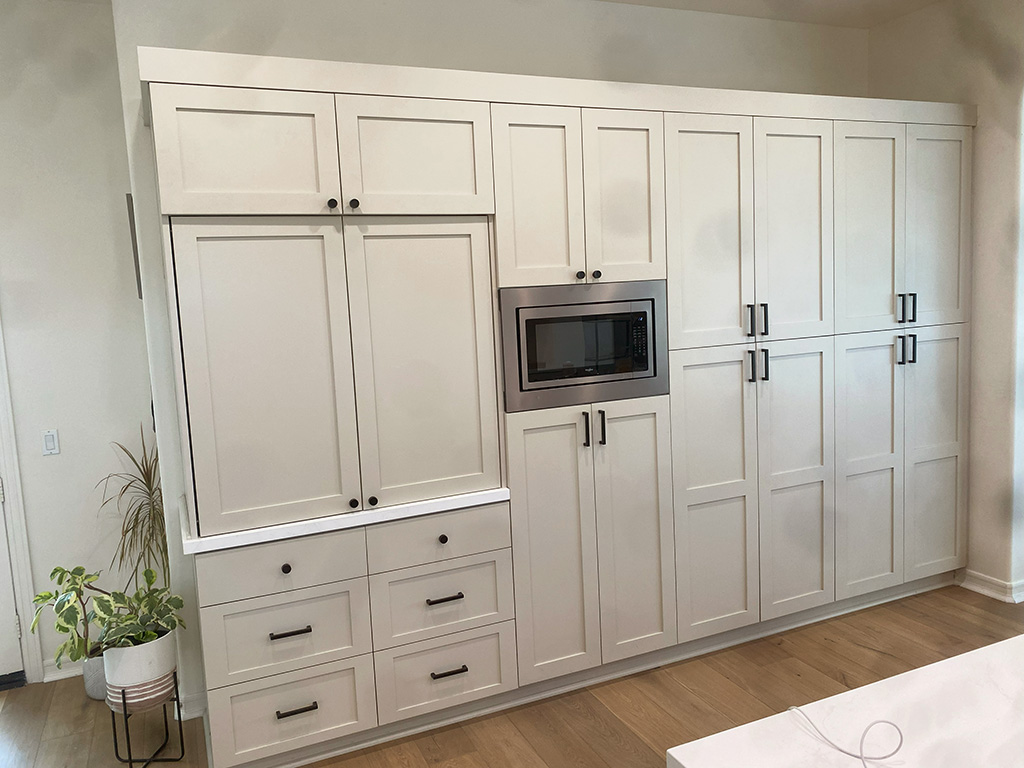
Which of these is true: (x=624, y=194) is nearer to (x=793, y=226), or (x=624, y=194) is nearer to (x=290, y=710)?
(x=793, y=226)

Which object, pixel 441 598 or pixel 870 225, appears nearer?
pixel 441 598

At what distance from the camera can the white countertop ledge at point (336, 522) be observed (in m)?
2.21

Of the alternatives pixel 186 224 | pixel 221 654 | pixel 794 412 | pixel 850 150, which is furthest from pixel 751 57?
pixel 221 654

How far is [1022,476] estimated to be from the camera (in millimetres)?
3340

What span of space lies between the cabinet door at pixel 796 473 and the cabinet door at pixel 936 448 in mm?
453

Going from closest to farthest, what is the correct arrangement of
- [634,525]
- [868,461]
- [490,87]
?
[490,87] → [634,525] → [868,461]

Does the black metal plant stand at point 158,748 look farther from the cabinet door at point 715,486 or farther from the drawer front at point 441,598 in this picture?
the cabinet door at point 715,486

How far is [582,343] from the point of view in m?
2.64

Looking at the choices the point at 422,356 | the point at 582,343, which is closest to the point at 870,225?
the point at 582,343

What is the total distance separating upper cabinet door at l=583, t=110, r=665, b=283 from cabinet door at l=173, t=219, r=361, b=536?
0.87 metres

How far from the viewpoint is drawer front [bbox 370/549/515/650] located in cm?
244

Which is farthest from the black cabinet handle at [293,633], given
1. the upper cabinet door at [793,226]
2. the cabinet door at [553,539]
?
the upper cabinet door at [793,226]

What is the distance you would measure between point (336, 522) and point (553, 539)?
0.75 meters

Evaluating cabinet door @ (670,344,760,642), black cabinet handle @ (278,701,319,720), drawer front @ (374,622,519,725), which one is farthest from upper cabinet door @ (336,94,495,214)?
black cabinet handle @ (278,701,319,720)
